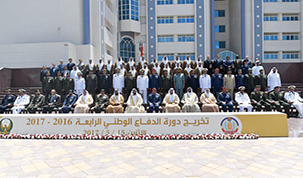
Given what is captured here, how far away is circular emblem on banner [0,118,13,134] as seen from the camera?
646cm

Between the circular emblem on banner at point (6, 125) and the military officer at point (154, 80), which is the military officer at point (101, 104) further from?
the circular emblem on banner at point (6, 125)

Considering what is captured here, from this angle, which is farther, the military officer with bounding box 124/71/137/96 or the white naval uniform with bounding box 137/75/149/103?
the military officer with bounding box 124/71/137/96

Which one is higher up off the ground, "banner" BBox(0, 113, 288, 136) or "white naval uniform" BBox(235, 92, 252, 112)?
"white naval uniform" BBox(235, 92, 252, 112)

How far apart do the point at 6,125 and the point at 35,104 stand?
3.05m

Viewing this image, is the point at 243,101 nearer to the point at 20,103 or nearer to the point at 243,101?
the point at 243,101

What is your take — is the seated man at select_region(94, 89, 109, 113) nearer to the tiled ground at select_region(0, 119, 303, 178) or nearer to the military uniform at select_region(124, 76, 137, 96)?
the military uniform at select_region(124, 76, 137, 96)

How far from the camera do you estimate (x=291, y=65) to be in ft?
43.6

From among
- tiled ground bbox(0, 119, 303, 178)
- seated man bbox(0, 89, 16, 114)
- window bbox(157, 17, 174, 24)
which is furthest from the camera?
window bbox(157, 17, 174, 24)

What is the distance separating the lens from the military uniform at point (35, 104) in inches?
358

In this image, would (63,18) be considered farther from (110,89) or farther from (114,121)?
(114,121)

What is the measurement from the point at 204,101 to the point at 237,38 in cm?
2242

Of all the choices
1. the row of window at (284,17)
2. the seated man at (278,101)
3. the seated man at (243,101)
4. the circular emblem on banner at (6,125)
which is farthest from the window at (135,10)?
the circular emblem on banner at (6,125)

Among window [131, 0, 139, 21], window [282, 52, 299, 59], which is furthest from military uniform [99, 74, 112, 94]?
window [282, 52, 299, 59]

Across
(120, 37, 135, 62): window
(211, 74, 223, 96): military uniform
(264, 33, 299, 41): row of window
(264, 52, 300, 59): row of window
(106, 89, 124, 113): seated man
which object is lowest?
(106, 89, 124, 113): seated man
